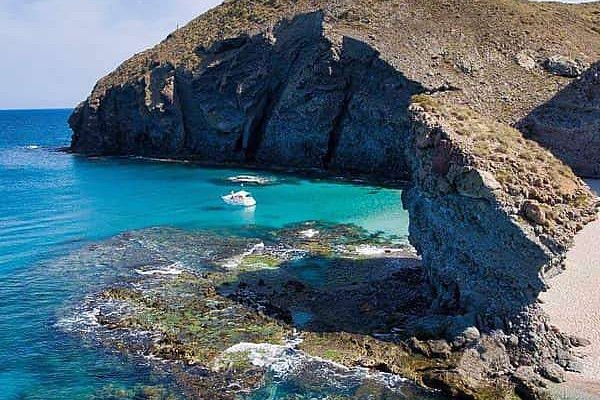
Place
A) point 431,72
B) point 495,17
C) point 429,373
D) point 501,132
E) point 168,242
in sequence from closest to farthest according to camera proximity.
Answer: point 429,373, point 501,132, point 168,242, point 431,72, point 495,17

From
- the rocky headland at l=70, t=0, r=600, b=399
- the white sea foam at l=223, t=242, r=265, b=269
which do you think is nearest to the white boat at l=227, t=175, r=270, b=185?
the rocky headland at l=70, t=0, r=600, b=399

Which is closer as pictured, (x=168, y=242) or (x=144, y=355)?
(x=144, y=355)

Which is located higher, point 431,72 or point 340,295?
point 431,72

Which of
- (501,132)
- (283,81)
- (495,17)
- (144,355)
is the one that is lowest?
(144,355)

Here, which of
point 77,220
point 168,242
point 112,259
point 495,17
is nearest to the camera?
point 112,259

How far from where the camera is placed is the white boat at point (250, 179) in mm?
60997

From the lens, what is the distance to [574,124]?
175 ft

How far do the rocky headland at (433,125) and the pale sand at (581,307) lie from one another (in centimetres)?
83

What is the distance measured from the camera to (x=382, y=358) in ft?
69.8

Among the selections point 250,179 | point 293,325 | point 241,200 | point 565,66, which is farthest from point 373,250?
point 565,66

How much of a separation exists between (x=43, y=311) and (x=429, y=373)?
18.0 metres

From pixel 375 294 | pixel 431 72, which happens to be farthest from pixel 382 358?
pixel 431 72

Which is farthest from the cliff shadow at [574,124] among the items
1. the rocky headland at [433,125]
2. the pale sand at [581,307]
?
the pale sand at [581,307]

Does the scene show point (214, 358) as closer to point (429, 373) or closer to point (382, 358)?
point (382, 358)
